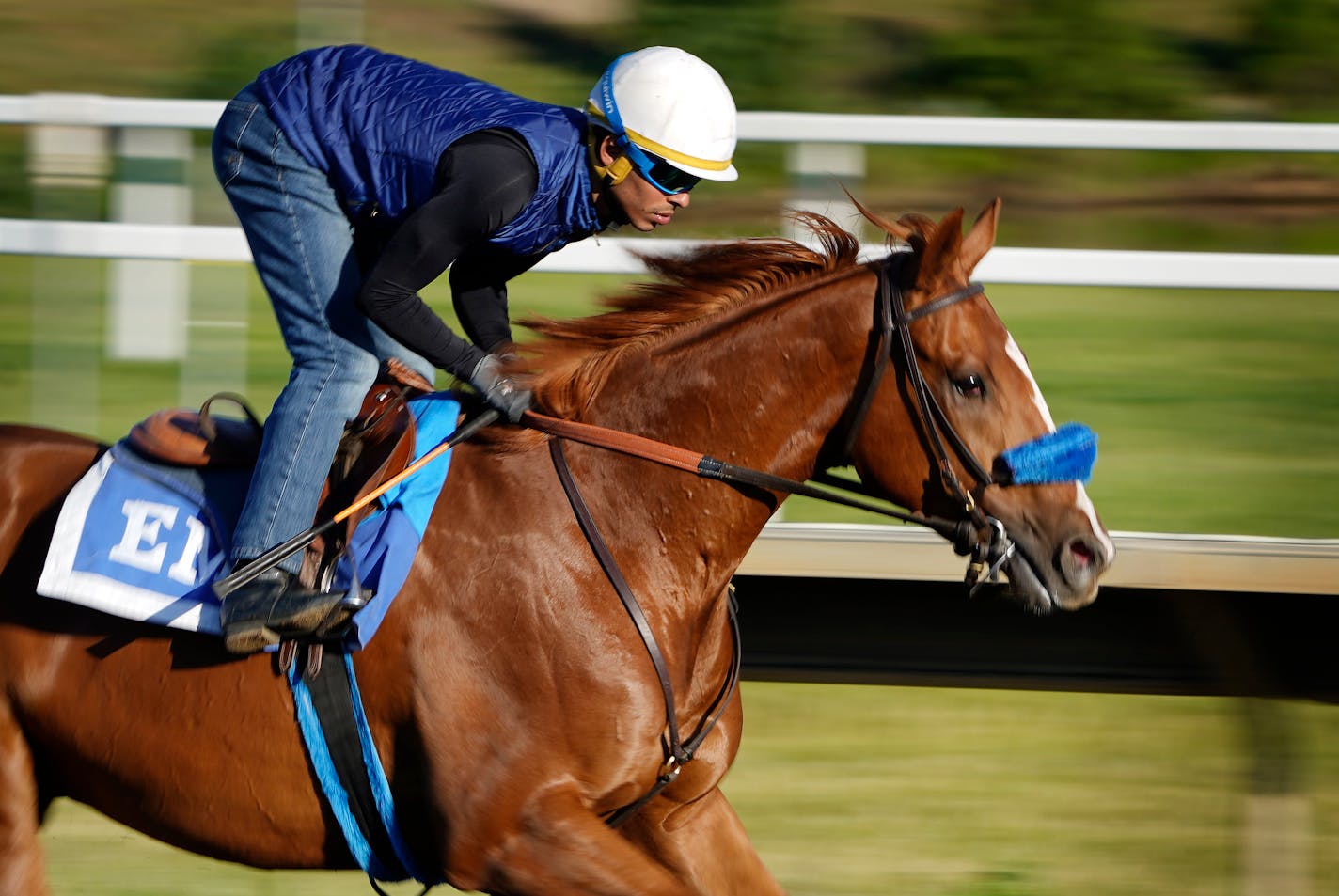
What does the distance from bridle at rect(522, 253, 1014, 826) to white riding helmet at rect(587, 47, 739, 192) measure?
393mm

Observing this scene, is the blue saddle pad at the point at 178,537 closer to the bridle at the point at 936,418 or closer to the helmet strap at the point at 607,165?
the helmet strap at the point at 607,165

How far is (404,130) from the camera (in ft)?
10.4

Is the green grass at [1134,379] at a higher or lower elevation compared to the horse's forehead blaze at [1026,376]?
lower

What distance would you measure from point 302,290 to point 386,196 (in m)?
0.25

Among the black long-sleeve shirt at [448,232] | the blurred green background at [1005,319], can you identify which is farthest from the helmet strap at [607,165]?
the blurred green background at [1005,319]

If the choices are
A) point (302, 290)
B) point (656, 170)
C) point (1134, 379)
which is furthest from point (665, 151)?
point (1134, 379)

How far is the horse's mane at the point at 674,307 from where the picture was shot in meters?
3.26

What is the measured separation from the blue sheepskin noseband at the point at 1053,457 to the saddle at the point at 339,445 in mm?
1114

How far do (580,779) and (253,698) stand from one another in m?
0.64

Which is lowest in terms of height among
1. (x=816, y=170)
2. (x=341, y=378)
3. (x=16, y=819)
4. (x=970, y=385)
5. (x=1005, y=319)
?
(x=1005, y=319)

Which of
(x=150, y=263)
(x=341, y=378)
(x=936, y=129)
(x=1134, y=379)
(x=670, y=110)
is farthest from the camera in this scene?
(x=1134, y=379)

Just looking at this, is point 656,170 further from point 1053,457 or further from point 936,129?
point 936,129

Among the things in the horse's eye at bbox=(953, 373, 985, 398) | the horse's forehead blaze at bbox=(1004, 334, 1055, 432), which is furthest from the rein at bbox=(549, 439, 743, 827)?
the horse's forehead blaze at bbox=(1004, 334, 1055, 432)

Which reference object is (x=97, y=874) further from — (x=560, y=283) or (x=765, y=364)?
(x=560, y=283)
